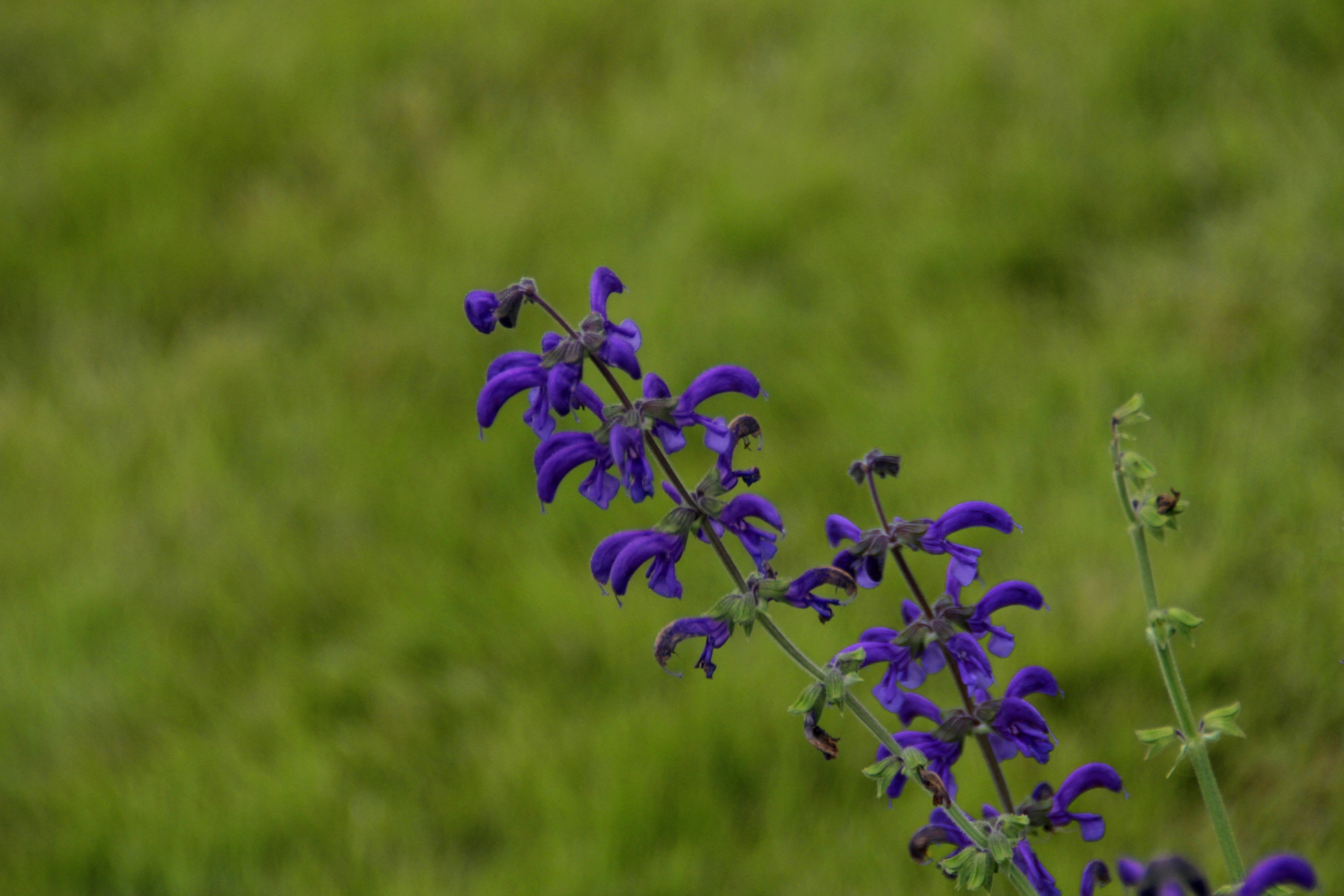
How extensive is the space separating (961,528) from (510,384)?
493 millimetres

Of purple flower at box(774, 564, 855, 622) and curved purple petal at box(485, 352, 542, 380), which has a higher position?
curved purple petal at box(485, 352, 542, 380)

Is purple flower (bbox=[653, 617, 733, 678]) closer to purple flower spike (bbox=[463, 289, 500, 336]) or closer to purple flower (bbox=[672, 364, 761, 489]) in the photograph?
purple flower (bbox=[672, 364, 761, 489])

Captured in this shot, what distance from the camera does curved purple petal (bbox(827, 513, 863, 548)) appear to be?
47.3 inches

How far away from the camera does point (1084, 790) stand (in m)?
1.25

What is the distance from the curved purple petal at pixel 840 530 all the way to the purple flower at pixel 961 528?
0.23 ft

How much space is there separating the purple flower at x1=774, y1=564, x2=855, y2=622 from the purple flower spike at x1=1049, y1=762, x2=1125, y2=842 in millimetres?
337

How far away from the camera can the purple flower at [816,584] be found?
1126 mm

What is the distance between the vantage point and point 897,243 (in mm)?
3502

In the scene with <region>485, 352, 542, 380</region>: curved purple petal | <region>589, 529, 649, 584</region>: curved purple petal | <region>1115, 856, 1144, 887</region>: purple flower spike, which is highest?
<region>485, 352, 542, 380</region>: curved purple petal

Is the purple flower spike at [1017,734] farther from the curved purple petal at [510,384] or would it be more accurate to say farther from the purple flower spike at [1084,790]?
the curved purple petal at [510,384]

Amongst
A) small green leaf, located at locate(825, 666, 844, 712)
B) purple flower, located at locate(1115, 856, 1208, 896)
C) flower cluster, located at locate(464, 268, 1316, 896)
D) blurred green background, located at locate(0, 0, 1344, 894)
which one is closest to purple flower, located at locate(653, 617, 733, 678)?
flower cluster, located at locate(464, 268, 1316, 896)

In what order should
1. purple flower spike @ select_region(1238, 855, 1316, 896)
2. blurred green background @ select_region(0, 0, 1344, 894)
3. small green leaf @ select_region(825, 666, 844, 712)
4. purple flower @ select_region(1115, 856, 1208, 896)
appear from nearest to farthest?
1. purple flower @ select_region(1115, 856, 1208, 896)
2. purple flower spike @ select_region(1238, 855, 1316, 896)
3. small green leaf @ select_region(825, 666, 844, 712)
4. blurred green background @ select_region(0, 0, 1344, 894)

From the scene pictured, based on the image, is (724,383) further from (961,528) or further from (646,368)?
(646,368)

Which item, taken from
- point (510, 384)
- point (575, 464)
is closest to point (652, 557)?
point (575, 464)
